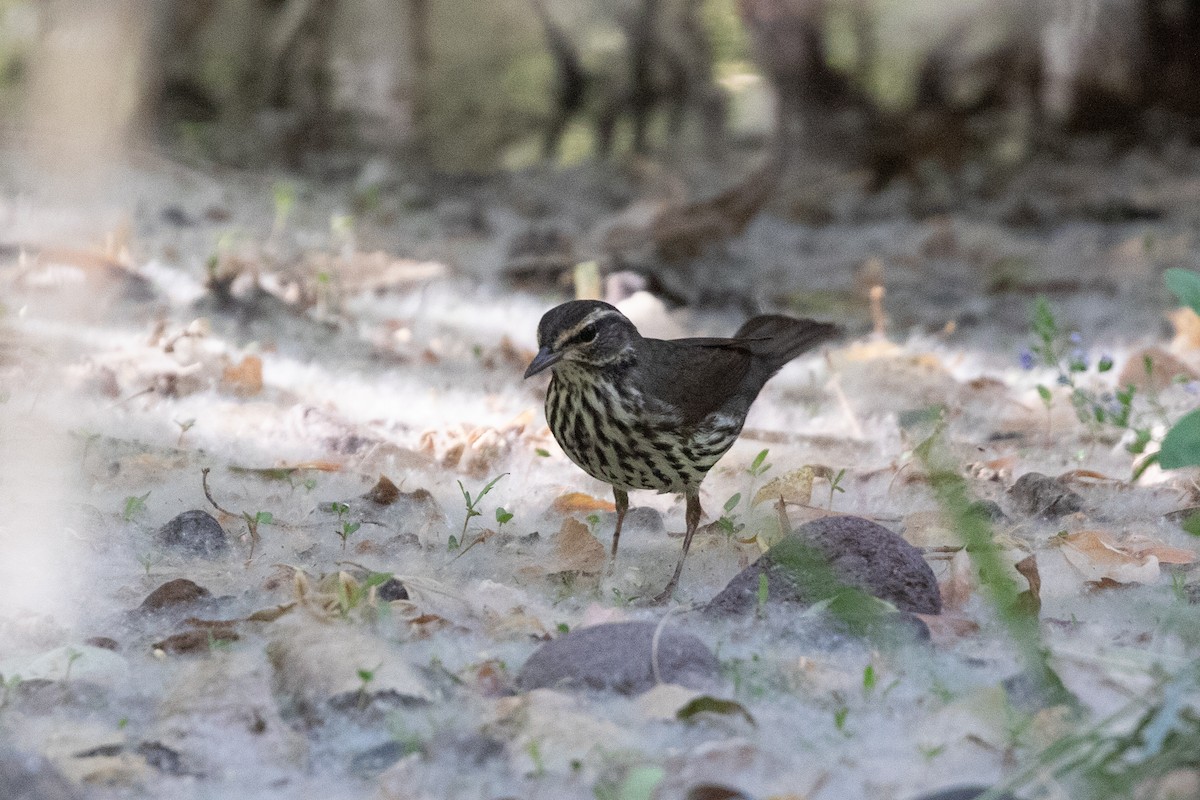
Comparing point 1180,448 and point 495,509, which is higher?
point 1180,448

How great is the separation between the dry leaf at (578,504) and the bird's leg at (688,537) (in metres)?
0.37

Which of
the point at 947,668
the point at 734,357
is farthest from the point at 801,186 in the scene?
the point at 947,668

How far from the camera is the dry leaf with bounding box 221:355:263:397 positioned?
4508 mm

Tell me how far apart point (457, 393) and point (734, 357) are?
4.21 ft

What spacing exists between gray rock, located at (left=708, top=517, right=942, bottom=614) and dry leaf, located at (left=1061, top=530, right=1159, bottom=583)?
0.46m

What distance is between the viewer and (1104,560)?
10.2ft

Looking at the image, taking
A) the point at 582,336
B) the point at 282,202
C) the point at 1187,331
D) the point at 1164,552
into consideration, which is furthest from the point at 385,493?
the point at 1187,331

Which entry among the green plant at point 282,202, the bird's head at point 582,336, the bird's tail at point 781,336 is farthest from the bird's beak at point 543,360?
the green plant at point 282,202

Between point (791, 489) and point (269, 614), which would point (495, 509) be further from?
point (269, 614)

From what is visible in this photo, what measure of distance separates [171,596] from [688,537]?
1259mm

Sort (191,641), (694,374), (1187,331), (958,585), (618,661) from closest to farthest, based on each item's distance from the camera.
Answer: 1. (618,661)
2. (191,641)
3. (958,585)
4. (694,374)
5. (1187,331)

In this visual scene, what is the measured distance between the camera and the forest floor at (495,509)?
86.2 inches

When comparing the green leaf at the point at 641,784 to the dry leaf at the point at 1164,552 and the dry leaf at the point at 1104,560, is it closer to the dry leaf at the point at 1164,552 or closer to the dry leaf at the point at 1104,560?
the dry leaf at the point at 1104,560

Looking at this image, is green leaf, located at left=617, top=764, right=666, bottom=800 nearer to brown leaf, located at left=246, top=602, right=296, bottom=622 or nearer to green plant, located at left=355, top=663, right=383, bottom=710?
green plant, located at left=355, top=663, right=383, bottom=710
